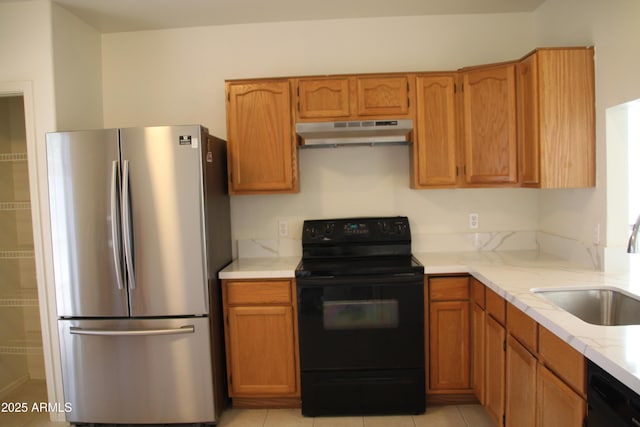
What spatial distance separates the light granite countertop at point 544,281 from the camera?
4.03ft

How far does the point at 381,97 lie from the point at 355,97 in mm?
171

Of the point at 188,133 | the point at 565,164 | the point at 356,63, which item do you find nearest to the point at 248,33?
the point at 356,63

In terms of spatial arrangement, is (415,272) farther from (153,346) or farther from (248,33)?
(248,33)

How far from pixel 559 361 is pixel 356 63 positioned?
229cm

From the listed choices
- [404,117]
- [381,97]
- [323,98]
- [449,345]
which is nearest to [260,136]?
[323,98]

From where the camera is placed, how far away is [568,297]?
1.91 meters

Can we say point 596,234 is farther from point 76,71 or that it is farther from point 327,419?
point 76,71

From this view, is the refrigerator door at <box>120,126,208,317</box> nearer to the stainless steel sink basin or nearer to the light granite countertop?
the light granite countertop

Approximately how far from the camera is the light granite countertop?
1229mm

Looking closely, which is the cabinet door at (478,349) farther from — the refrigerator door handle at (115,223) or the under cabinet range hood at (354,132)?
the refrigerator door handle at (115,223)

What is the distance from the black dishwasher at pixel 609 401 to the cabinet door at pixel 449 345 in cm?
120

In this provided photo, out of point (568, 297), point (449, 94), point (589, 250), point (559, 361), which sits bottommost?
point (559, 361)

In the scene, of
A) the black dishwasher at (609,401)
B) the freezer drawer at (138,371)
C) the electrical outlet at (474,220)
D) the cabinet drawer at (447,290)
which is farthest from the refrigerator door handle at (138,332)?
the electrical outlet at (474,220)

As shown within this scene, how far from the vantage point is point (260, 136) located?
2.71m
